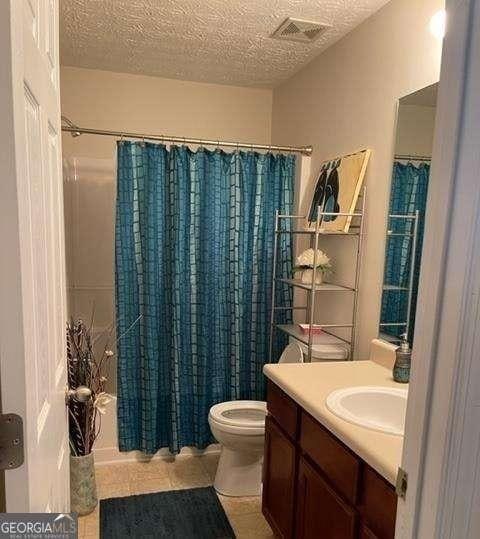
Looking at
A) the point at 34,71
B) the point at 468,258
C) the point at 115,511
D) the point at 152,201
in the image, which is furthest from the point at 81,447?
the point at 468,258

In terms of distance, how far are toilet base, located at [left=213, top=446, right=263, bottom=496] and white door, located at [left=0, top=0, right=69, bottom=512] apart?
1282 mm

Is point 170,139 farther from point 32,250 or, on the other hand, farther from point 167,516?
point 167,516

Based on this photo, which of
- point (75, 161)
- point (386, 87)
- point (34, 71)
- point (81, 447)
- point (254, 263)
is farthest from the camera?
point (75, 161)

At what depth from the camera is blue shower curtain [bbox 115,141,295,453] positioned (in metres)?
2.42

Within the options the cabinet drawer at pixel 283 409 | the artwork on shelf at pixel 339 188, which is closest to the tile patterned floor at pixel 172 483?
the cabinet drawer at pixel 283 409

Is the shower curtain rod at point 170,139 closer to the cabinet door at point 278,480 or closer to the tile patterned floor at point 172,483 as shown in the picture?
the cabinet door at point 278,480

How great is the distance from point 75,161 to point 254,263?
1.39m

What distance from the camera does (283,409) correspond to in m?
1.73

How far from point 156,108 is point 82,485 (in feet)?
7.62

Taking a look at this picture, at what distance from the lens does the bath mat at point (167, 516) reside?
197 centimetres

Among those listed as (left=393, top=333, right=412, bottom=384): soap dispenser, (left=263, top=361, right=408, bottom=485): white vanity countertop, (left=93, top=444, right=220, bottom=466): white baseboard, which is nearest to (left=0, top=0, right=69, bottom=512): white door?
(left=263, top=361, right=408, bottom=485): white vanity countertop

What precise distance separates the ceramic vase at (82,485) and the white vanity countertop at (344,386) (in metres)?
1.07

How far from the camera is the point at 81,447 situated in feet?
6.95

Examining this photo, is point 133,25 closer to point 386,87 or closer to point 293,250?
point 386,87
